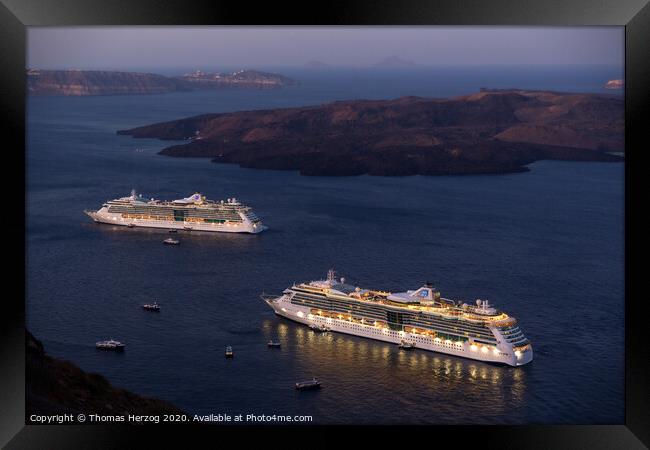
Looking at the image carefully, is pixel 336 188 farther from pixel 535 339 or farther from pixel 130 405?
pixel 130 405

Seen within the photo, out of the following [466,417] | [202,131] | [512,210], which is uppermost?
[202,131]

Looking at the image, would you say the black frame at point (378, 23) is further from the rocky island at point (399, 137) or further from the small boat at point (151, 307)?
the rocky island at point (399, 137)

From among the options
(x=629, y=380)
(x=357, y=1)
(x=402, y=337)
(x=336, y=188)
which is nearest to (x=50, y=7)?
(x=357, y=1)

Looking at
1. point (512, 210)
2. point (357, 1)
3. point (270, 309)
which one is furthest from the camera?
point (512, 210)

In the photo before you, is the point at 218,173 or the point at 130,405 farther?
the point at 218,173

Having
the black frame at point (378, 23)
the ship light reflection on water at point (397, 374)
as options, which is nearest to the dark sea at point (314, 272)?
the ship light reflection on water at point (397, 374)

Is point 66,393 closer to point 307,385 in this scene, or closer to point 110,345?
point 307,385

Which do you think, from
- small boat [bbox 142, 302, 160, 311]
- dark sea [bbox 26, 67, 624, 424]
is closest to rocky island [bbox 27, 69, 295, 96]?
dark sea [bbox 26, 67, 624, 424]
